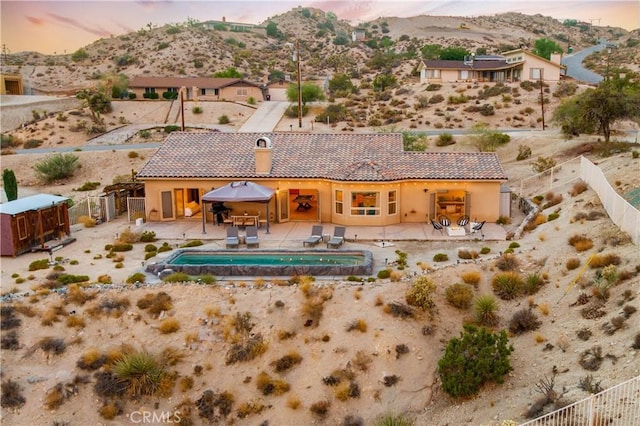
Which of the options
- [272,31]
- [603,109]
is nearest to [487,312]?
[603,109]

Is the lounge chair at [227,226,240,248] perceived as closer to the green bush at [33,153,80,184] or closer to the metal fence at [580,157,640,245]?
the metal fence at [580,157,640,245]

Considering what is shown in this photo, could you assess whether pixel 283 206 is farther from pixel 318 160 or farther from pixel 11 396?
pixel 11 396

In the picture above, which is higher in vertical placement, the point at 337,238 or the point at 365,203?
the point at 365,203

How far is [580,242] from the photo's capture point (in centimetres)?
2027

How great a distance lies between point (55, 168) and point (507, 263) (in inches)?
1499

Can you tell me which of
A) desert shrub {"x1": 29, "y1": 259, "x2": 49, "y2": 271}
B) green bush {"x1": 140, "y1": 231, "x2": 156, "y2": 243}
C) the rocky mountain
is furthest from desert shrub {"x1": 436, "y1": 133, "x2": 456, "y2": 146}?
the rocky mountain

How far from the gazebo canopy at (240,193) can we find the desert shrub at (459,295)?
11204 millimetres

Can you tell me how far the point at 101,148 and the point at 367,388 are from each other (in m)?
45.0

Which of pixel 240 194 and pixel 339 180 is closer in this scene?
pixel 240 194

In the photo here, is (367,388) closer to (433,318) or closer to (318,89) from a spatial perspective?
(433,318)

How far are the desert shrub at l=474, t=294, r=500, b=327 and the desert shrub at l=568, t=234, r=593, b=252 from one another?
4.55m

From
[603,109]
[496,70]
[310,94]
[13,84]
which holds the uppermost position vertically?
[13,84]

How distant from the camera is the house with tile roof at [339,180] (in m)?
28.5

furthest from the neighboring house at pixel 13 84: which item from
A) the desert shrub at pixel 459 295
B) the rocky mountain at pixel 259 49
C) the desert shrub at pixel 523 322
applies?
the desert shrub at pixel 523 322
